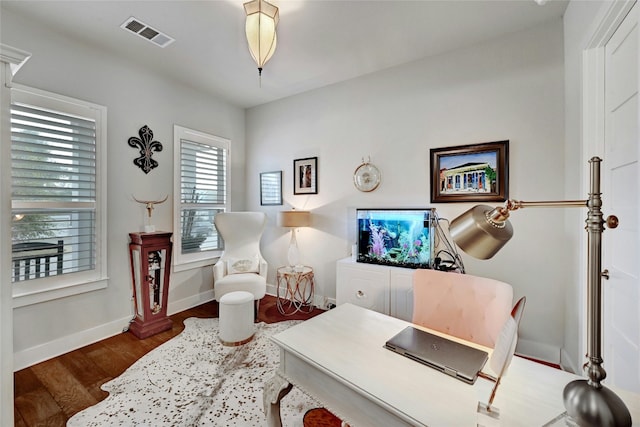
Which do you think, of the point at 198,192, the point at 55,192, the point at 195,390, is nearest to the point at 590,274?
the point at 195,390

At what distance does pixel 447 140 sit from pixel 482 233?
225 cm

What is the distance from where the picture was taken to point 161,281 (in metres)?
2.93

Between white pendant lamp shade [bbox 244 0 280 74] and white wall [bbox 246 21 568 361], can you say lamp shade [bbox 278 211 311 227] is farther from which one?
white pendant lamp shade [bbox 244 0 280 74]

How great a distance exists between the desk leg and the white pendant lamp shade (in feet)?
6.52

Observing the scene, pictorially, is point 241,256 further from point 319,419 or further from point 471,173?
point 471,173

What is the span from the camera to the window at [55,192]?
219 centimetres

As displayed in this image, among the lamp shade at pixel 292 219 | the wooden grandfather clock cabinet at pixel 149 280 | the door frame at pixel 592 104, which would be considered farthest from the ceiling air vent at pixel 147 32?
the door frame at pixel 592 104

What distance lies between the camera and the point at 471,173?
252cm

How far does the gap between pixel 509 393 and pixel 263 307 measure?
9.75 ft

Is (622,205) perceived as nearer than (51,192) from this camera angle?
Yes

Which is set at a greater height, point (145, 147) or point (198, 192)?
point (145, 147)

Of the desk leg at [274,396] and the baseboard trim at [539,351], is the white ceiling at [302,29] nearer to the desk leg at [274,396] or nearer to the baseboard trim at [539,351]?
the desk leg at [274,396]

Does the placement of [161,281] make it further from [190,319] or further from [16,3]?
[16,3]

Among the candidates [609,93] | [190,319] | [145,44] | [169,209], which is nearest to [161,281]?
[190,319]
